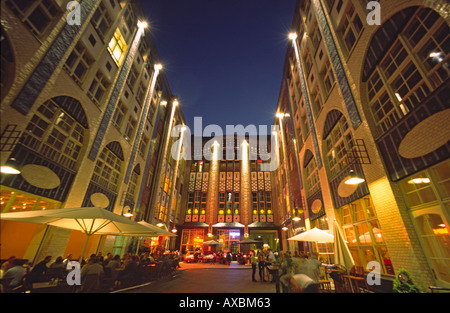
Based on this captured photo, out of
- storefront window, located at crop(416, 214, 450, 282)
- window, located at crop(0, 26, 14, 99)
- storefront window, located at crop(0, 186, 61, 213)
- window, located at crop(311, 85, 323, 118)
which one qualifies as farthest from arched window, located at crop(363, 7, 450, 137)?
storefront window, located at crop(0, 186, 61, 213)

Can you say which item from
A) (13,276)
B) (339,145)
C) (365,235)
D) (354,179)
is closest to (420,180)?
(354,179)

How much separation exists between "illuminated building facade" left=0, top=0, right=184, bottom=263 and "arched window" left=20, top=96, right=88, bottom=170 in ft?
0.16

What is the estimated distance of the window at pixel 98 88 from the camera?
1241 cm

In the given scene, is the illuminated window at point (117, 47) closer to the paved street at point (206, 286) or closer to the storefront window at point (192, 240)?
the paved street at point (206, 286)

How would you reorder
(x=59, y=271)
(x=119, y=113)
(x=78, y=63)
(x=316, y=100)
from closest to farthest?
(x=59, y=271), (x=78, y=63), (x=316, y=100), (x=119, y=113)

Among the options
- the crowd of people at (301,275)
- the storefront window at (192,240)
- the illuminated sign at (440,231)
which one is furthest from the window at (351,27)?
the storefront window at (192,240)

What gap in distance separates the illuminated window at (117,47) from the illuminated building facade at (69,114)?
3.6 inches

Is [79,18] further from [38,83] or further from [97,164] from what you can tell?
[97,164]

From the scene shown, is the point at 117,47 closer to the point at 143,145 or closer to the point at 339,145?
the point at 143,145

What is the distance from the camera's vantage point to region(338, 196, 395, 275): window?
7375mm

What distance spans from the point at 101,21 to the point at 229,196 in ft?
86.4

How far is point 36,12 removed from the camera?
8578 millimetres

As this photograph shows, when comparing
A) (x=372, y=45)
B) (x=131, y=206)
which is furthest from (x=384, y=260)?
(x=131, y=206)
